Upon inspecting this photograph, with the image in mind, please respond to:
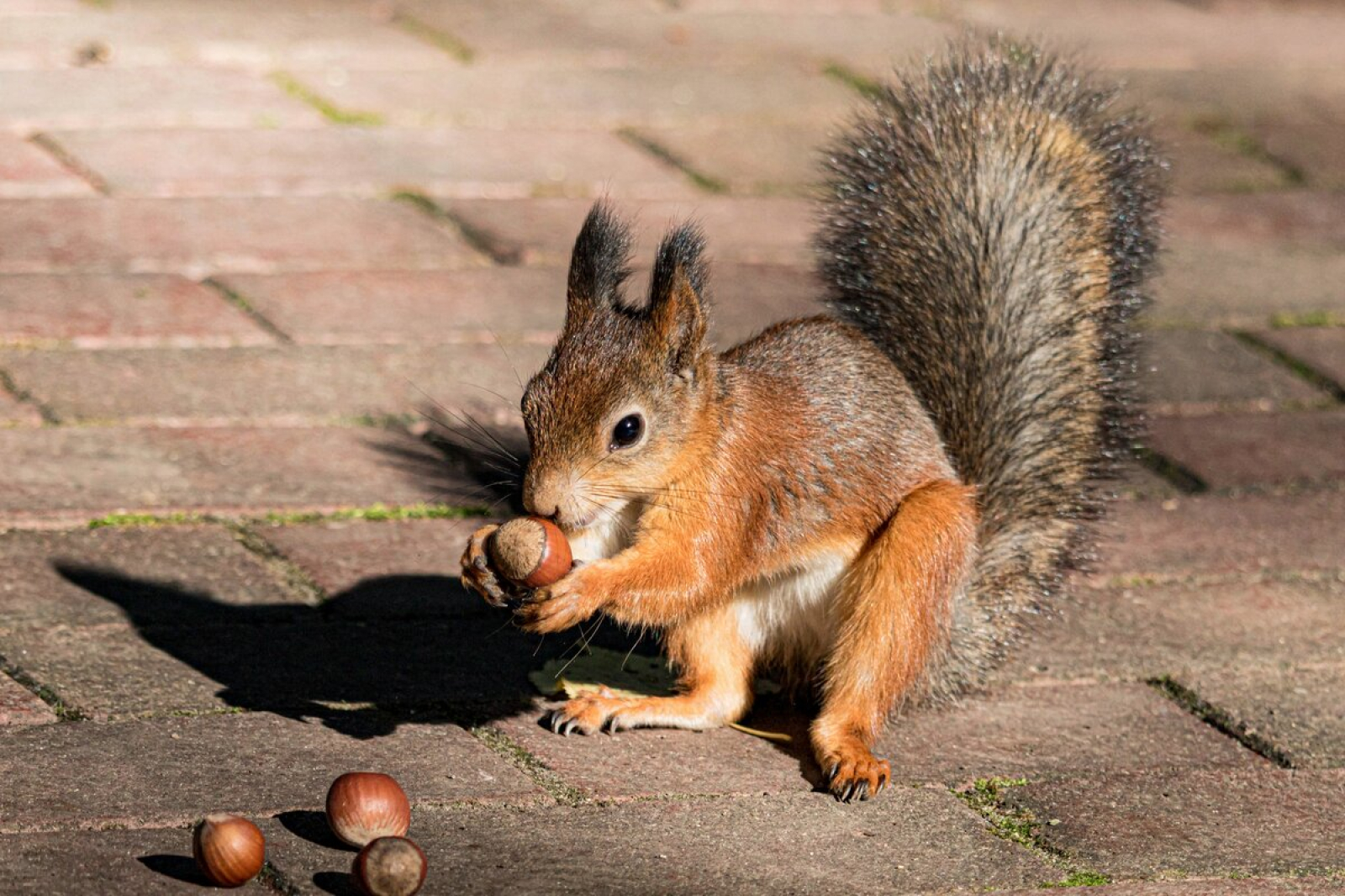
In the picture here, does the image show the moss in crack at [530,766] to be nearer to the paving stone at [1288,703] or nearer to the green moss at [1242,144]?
the paving stone at [1288,703]

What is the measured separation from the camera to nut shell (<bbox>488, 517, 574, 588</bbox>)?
2.51 metres

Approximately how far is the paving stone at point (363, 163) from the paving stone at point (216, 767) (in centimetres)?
258

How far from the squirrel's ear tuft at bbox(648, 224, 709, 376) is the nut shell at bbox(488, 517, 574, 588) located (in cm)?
32

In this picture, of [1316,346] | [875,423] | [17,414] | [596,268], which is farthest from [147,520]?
[1316,346]

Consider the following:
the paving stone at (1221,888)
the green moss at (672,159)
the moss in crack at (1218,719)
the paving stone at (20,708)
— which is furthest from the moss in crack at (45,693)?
the green moss at (672,159)

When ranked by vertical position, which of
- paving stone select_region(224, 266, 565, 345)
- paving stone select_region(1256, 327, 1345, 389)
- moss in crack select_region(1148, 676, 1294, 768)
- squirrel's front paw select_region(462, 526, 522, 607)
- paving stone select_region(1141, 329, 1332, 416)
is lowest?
moss in crack select_region(1148, 676, 1294, 768)

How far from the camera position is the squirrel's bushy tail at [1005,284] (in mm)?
3066

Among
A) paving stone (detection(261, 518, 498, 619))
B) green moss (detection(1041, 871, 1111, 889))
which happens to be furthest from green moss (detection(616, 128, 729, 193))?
green moss (detection(1041, 871, 1111, 889))

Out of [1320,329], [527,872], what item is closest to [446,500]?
[527,872]

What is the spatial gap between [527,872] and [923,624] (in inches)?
30.4

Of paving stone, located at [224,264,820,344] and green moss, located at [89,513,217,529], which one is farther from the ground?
paving stone, located at [224,264,820,344]

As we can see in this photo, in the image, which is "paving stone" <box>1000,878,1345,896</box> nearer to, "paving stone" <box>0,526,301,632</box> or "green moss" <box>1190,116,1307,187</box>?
"paving stone" <box>0,526,301,632</box>

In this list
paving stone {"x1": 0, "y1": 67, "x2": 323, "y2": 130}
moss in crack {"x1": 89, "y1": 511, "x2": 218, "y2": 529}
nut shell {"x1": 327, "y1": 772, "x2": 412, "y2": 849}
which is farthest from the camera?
paving stone {"x1": 0, "y1": 67, "x2": 323, "y2": 130}

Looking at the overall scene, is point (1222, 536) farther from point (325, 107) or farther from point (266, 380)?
point (325, 107)
